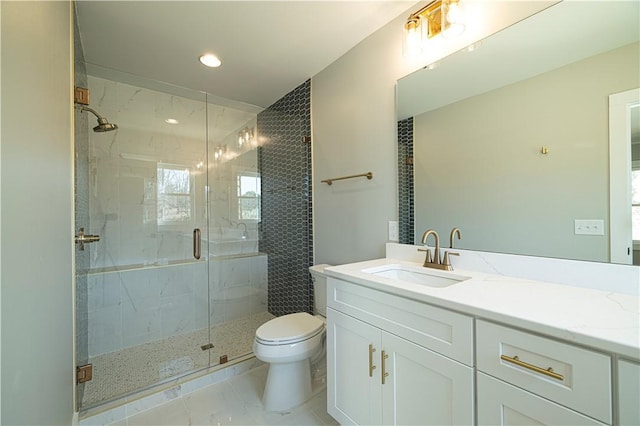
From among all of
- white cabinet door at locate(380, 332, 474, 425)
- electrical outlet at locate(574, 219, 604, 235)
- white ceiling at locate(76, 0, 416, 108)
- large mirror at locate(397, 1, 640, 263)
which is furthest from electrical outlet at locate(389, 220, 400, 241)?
white ceiling at locate(76, 0, 416, 108)

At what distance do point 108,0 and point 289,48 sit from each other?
1.04 meters

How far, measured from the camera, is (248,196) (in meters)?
3.05

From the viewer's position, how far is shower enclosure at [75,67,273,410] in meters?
2.23

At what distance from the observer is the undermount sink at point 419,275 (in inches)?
48.6

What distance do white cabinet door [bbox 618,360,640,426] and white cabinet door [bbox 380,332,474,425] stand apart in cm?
32

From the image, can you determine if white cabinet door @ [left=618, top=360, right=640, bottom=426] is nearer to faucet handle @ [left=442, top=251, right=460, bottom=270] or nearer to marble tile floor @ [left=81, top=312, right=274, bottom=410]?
faucet handle @ [left=442, top=251, right=460, bottom=270]

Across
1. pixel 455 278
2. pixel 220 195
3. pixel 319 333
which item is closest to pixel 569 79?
pixel 455 278

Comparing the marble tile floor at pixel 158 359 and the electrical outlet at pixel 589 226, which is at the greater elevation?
the electrical outlet at pixel 589 226

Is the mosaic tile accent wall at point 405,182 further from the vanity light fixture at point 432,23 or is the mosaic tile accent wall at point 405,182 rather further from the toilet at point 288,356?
the toilet at point 288,356

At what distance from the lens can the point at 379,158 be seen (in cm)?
173

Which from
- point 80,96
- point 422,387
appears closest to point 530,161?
point 422,387

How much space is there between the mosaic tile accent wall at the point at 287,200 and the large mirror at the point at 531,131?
1158mm

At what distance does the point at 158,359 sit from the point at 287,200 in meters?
1.77

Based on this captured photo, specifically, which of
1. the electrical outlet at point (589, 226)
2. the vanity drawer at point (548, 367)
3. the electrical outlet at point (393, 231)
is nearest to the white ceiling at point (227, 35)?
the electrical outlet at point (393, 231)
